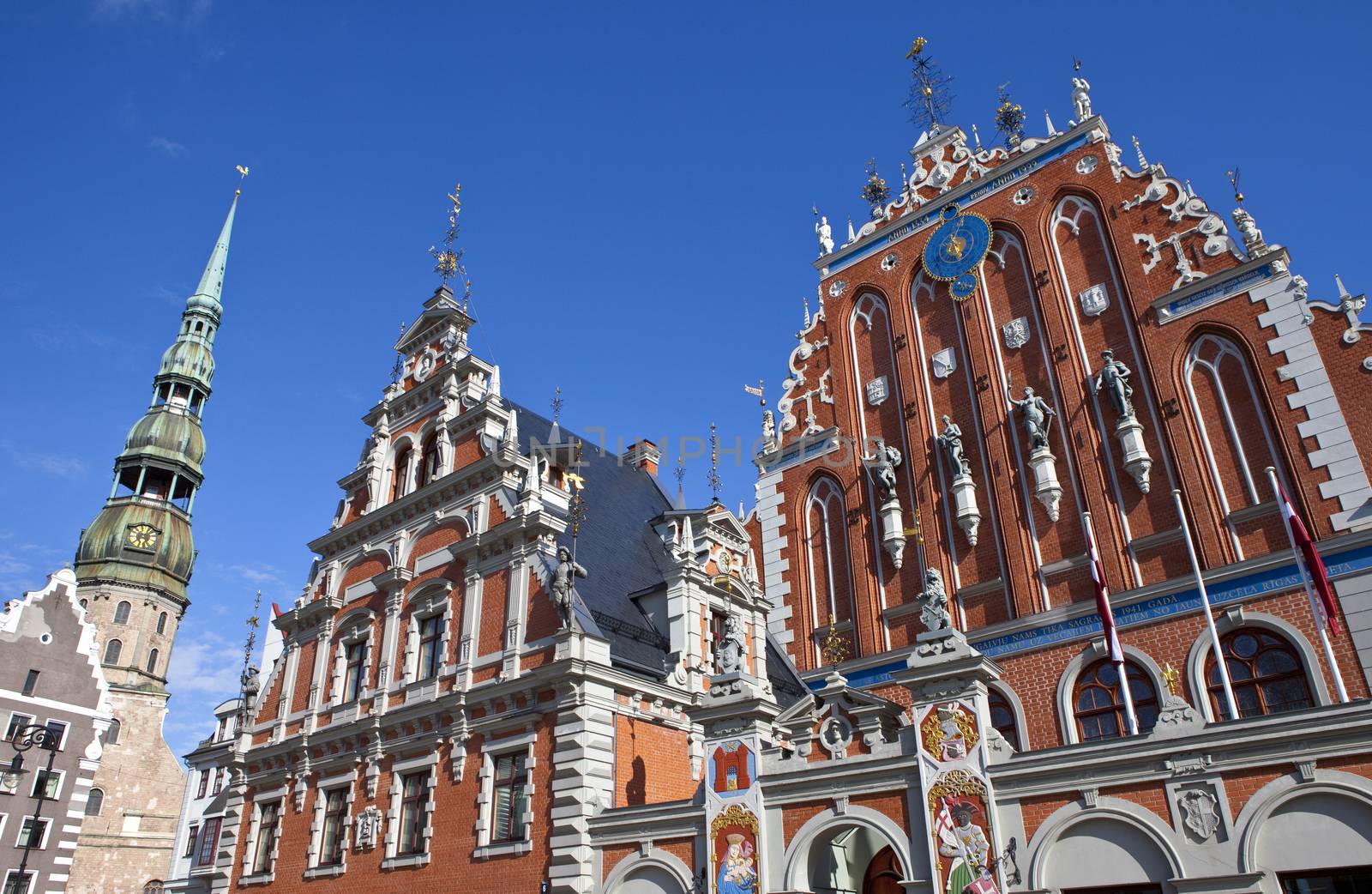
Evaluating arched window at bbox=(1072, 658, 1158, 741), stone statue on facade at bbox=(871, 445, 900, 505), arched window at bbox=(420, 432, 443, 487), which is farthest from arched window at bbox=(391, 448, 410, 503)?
arched window at bbox=(1072, 658, 1158, 741)

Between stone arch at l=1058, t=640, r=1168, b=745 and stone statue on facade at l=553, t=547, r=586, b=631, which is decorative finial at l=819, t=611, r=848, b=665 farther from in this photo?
stone statue on facade at l=553, t=547, r=586, b=631

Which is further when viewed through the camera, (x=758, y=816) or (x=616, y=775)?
(x=616, y=775)

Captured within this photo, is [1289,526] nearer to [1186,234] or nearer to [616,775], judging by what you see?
[1186,234]

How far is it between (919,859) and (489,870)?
9.20 m

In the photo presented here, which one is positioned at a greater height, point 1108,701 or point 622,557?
point 622,557

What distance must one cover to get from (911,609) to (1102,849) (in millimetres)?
9471

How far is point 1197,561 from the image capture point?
18469 mm

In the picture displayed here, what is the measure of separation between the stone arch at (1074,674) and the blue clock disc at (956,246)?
31.9ft

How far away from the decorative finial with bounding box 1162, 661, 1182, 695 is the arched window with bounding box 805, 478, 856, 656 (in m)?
7.44

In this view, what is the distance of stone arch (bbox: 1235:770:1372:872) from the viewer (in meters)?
11.4

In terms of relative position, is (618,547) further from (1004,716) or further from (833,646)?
(1004,716)

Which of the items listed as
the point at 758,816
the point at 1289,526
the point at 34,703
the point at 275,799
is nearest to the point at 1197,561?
the point at 1289,526

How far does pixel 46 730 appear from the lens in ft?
122

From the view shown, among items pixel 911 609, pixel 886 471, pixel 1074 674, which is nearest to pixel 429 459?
pixel 886 471
